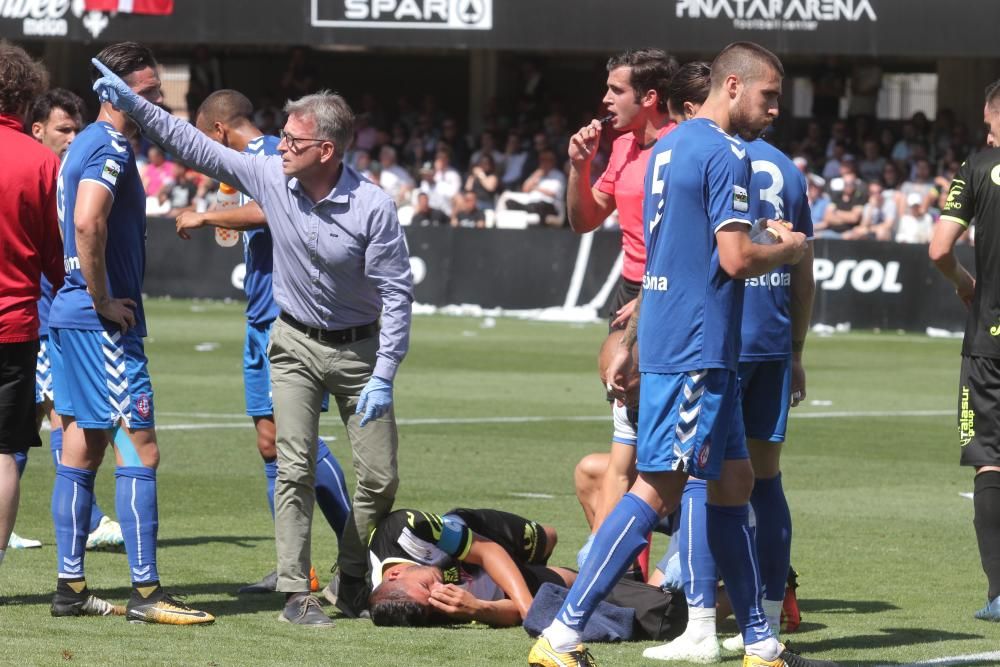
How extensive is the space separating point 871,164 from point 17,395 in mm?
24381

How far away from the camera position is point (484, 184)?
3028 centimetres

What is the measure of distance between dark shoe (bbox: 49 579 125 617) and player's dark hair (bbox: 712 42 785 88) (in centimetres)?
339

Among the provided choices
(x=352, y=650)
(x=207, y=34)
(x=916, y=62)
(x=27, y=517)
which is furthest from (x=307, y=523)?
(x=916, y=62)

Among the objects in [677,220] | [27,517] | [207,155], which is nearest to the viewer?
[677,220]

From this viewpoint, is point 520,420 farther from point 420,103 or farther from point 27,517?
point 420,103

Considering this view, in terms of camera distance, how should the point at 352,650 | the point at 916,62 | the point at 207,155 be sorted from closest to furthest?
the point at 352,650 < the point at 207,155 < the point at 916,62

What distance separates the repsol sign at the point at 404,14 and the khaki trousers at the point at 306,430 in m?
23.7

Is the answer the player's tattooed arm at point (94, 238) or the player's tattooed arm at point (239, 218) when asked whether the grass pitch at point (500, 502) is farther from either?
the player's tattooed arm at point (239, 218)

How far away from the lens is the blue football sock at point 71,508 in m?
7.52

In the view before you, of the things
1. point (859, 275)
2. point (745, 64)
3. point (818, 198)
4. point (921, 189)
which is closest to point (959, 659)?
point (745, 64)

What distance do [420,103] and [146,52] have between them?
32985mm

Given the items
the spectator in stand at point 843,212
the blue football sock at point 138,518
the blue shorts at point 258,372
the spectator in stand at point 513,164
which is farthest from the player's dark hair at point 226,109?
the spectator in stand at point 513,164

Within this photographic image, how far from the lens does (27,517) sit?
1009 cm

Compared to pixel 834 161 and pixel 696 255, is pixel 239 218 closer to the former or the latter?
pixel 696 255
